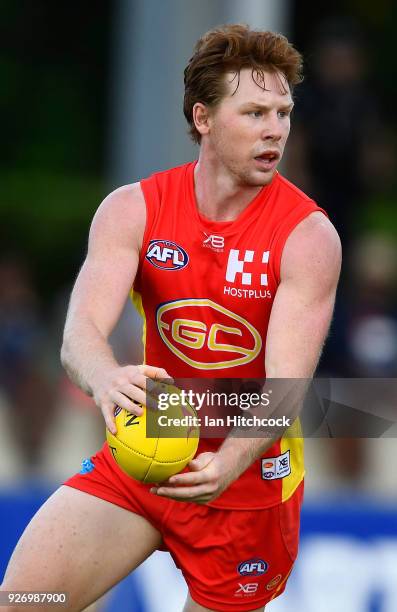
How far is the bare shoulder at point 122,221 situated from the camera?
5289mm

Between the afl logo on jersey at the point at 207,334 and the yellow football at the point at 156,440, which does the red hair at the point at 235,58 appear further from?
the yellow football at the point at 156,440

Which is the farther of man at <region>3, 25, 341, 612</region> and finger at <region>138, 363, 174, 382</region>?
man at <region>3, 25, 341, 612</region>

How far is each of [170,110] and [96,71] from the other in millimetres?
9195

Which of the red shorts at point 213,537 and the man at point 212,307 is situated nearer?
the man at point 212,307

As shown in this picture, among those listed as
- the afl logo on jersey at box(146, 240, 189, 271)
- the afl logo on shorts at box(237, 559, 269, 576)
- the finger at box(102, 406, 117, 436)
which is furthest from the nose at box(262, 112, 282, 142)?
the afl logo on shorts at box(237, 559, 269, 576)

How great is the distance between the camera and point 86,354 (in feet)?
16.3

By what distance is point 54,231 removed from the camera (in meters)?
17.1

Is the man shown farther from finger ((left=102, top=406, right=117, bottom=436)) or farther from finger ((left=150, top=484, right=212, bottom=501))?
finger ((left=150, top=484, right=212, bottom=501))

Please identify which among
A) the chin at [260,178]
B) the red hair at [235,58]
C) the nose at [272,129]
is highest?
the red hair at [235,58]

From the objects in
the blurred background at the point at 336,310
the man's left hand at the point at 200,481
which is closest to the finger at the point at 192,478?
the man's left hand at the point at 200,481

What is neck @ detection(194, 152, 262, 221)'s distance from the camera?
534 cm

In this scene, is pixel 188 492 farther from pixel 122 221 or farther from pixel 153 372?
pixel 122 221

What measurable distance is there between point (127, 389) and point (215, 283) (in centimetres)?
84

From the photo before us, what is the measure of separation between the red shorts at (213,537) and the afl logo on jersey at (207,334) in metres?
0.60
